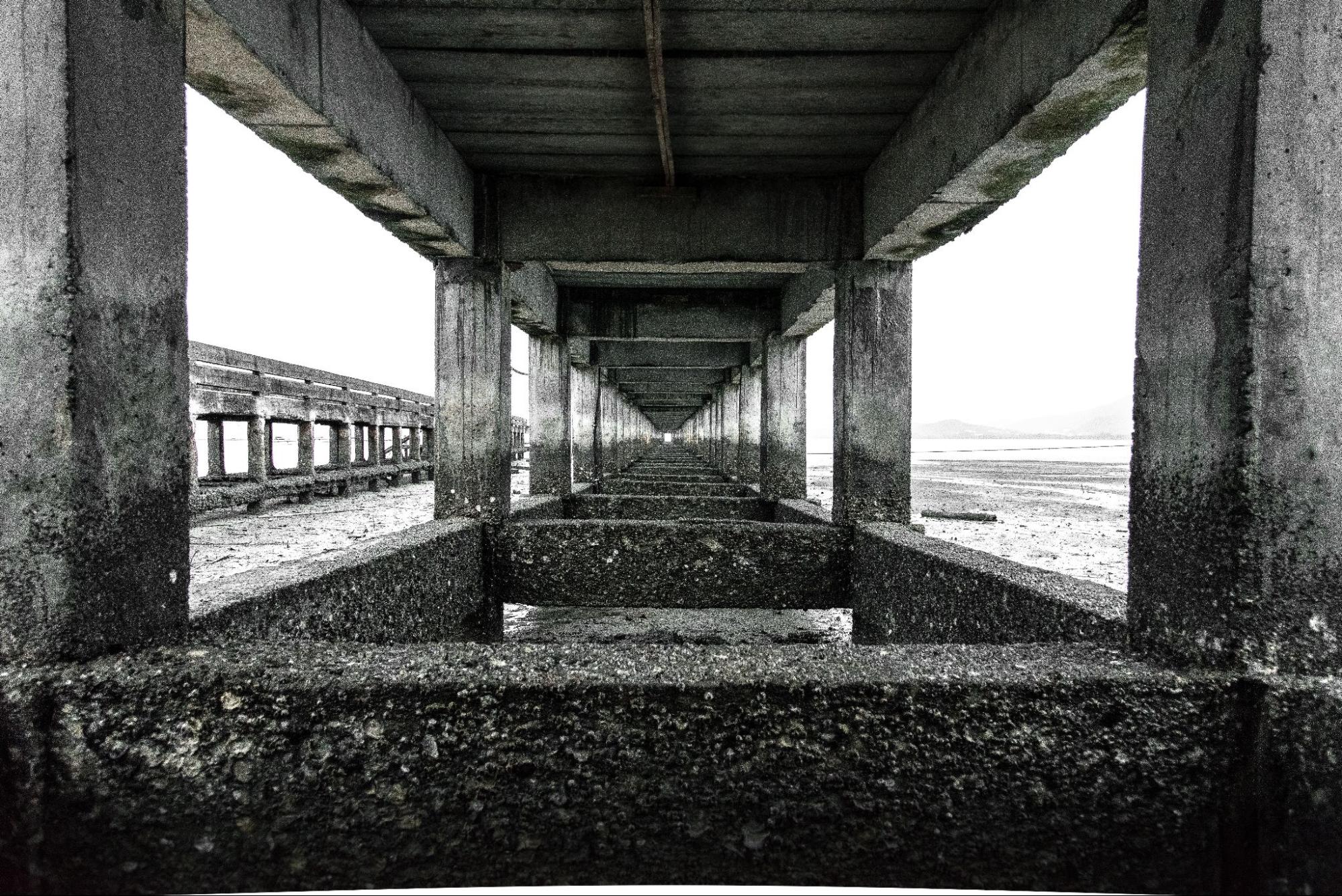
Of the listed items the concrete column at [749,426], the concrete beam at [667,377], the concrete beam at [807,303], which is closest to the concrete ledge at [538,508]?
the concrete beam at [807,303]

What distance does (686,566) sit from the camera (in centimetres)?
558

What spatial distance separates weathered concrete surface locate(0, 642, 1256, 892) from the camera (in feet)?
6.63

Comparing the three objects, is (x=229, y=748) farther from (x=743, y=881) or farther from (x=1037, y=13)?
(x=1037, y=13)

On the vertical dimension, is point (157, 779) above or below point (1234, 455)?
below

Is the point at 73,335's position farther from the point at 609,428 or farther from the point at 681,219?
the point at 609,428

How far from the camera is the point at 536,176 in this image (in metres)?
6.08

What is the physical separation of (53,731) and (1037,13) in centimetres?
466

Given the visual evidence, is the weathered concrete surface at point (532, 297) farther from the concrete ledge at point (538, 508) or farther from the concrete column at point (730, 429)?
the concrete column at point (730, 429)

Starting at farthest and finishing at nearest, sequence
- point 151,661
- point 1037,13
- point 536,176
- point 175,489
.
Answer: point 536,176 < point 1037,13 < point 175,489 < point 151,661

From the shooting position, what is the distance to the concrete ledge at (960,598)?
286 centimetres

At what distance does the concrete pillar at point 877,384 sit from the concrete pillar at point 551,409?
5095mm

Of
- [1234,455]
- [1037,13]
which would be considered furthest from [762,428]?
[1234,455]

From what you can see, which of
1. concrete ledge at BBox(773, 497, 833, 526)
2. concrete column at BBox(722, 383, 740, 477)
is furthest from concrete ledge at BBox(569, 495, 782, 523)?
concrete column at BBox(722, 383, 740, 477)

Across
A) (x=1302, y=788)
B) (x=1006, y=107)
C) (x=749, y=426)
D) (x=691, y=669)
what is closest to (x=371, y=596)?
(x=691, y=669)
